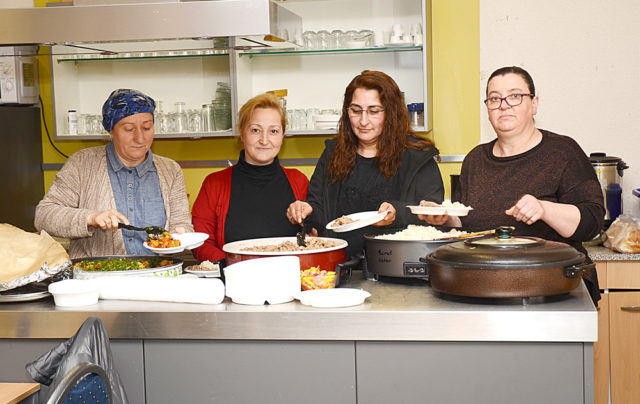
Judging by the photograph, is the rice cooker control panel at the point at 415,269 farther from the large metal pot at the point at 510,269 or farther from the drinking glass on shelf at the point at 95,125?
the drinking glass on shelf at the point at 95,125

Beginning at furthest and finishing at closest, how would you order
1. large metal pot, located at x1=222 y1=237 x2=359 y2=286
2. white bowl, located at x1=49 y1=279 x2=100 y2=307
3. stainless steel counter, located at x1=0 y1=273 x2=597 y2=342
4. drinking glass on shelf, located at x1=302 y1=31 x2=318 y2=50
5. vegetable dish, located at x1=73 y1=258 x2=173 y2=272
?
drinking glass on shelf, located at x1=302 y1=31 x2=318 y2=50 → vegetable dish, located at x1=73 y1=258 x2=173 y2=272 → large metal pot, located at x1=222 y1=237 x2=359 y2=286 → white bowl, located at x1=49 y1=279 x2=100 y2=307 → stainless steel counter, located at x1=0 y1=273 x2=597 y2=342

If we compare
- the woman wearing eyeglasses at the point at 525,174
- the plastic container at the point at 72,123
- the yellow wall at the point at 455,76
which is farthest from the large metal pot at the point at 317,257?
the plastic container at the point at 72,123

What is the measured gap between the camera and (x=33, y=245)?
222 cm

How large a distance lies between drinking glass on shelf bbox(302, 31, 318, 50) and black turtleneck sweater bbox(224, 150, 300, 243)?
1043 mm

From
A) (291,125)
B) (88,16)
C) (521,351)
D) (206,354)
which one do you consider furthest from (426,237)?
(291,125)

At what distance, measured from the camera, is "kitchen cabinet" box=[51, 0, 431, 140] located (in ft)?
12.8

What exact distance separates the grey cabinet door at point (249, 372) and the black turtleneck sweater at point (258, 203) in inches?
41.7

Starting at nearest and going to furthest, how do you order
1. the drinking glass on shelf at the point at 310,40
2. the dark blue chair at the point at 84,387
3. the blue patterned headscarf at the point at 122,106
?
the dark blue chair at the point at 84,387 → the blue patterned headscarf at the point at 122,106 → the drinking glass on shelf at the point at 310,40

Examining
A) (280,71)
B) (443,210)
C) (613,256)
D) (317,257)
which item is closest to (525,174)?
(443,210)

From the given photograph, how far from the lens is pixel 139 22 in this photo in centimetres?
227

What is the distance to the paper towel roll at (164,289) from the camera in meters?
2.05

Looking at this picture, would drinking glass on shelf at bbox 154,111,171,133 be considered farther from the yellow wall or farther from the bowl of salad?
the bowl of salad

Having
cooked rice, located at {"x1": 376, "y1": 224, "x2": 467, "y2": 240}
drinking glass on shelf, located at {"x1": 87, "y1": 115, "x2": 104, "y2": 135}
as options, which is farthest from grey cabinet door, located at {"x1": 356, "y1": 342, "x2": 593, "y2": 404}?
drinking glass on shelf, located at {"x1": 87, "y1": 115, "x2": 104, "y2": 135}

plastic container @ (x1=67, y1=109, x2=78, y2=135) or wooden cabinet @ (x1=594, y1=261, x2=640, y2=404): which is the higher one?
plastic container @ (x1=67, y1=109, x2=78, y2=135)
